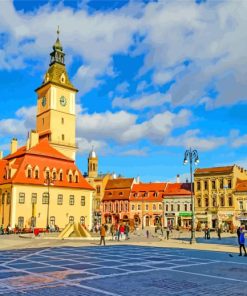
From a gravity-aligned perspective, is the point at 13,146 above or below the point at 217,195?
above

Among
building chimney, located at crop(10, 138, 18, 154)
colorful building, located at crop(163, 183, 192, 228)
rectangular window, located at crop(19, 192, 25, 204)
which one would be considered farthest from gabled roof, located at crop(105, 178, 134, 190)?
rectangular window, located at crop(19, 192, 25, 204)

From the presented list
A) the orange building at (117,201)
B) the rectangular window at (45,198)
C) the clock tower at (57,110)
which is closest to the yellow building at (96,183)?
the orange building at (117,201)

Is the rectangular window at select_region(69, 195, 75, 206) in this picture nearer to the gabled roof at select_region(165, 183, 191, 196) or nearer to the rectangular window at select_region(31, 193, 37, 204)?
the rectangular window at select_region(31, 193, 37, 204)

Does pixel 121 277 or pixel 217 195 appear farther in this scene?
pixel 217 195

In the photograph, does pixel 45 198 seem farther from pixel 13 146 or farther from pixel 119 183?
pixel 119 183

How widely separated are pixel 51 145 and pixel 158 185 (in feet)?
90.6

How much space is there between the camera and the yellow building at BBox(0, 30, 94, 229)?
52.1 meters

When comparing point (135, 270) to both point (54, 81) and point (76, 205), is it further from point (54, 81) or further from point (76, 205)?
point (54, 81)

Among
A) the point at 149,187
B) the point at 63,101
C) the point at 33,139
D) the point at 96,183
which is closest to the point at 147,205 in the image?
the point at 149,187

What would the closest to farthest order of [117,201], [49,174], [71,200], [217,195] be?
[49,174], [71,200], [217,195], [117,201]

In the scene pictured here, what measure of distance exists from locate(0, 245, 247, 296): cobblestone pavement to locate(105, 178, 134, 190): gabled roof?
6687 cm

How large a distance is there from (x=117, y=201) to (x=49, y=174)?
31.2m

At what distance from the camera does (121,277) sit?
13.3 metres

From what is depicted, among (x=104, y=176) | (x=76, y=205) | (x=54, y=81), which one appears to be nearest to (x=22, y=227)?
(x=76, y=205)
